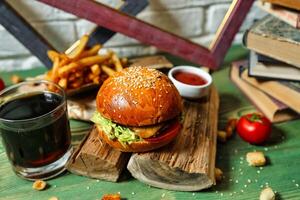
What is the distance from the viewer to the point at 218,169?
96 centimetres

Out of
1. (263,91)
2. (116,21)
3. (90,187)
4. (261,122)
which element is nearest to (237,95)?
(263,91)

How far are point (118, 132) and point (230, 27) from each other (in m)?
0.56

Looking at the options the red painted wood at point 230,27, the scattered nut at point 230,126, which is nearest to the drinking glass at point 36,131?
the scattered nut at point 230,126

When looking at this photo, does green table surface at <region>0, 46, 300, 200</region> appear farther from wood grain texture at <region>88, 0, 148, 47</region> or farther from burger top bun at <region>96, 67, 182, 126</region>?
wood grain texture at <region>88, 0, 148, 47</region>

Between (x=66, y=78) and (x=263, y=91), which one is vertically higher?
(x=66, y=78)

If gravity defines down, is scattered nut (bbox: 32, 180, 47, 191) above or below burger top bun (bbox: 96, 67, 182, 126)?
below

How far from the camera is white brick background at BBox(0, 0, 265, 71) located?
1370 mm

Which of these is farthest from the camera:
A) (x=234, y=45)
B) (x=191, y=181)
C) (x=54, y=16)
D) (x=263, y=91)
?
(x=234, y=45)

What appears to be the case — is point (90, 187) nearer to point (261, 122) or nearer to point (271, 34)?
point (261, 122)

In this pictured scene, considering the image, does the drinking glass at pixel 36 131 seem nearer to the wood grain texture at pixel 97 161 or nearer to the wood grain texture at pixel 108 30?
the wood grain texture at pixel 97 161

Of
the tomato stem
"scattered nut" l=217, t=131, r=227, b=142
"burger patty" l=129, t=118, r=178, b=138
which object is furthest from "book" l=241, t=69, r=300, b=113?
"burger patty" l=129, t=118, r=178, b=138

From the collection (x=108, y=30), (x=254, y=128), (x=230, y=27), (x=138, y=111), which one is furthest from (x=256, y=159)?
(x=108, y=30)

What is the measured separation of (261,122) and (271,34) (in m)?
0.26

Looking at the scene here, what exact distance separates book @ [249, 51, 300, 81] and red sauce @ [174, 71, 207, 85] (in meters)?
0.15
